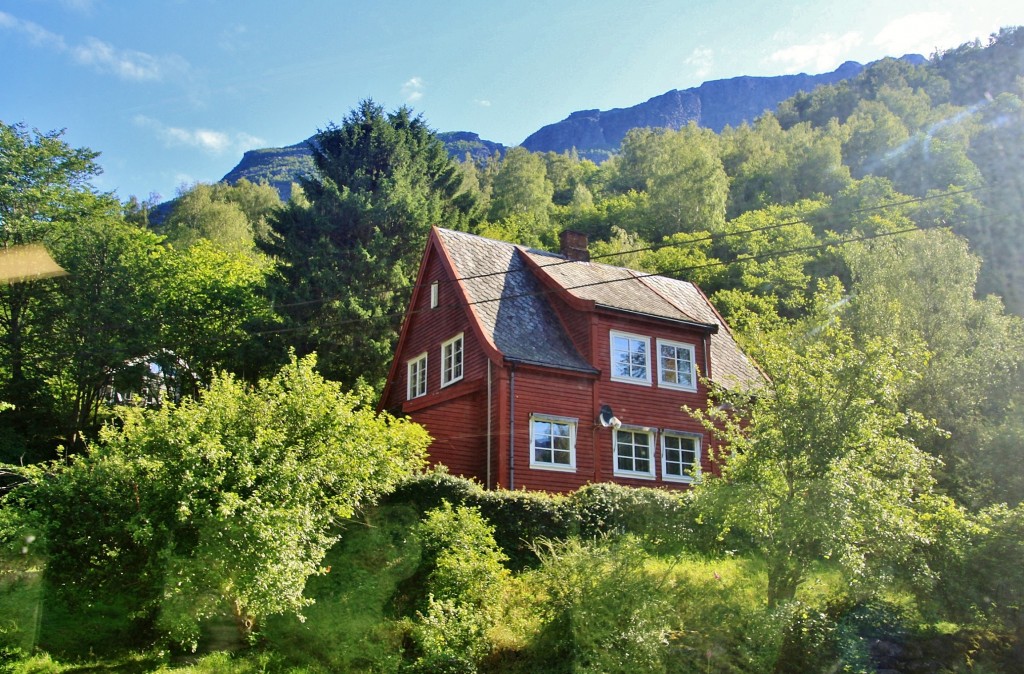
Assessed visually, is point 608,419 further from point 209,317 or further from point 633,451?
point 209,317

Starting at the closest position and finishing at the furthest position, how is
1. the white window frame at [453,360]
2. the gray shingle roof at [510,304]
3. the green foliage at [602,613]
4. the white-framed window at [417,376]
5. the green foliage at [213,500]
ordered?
the green foliage at [602,613], the green foliage at [213,500], the gray shingle roof at [510,304], the white window frame at [453,360], the white-framed window at [417,376]

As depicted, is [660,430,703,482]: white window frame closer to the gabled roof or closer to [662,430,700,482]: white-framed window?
[662,430,700,482]: white-framed window

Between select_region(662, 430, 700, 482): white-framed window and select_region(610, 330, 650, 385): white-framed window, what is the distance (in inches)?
75.6

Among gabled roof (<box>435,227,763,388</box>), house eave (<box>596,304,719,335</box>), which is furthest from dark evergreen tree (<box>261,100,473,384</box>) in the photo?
house eave (<box>596,304,719,335</box>)

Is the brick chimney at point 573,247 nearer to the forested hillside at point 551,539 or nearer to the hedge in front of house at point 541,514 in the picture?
the forested hillside at point 551,539

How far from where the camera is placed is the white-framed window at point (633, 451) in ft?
83.5

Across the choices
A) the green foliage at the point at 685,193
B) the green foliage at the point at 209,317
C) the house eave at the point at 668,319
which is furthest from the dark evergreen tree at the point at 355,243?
the green foliage at the point at 685,193

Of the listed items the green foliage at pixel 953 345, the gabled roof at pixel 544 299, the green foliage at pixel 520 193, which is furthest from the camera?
the green foliage at pixel 520 193

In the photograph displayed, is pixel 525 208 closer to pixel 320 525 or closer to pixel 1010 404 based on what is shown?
pixel 1010 404

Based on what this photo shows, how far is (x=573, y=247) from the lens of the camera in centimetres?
3167

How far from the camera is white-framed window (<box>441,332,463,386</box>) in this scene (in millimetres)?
26969

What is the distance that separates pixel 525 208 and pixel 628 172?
21566 mm

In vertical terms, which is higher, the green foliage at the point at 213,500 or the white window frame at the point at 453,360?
the white window frame at the point at 453,360

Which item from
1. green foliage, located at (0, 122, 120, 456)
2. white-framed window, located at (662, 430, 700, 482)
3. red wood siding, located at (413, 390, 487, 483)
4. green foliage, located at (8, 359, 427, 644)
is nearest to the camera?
green foliage, located at (8, 359, 427, 644)
